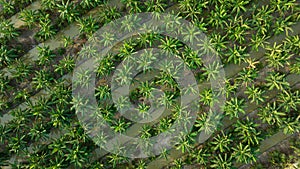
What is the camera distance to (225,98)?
7262mm

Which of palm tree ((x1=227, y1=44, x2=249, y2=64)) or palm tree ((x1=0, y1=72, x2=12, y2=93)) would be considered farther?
palm tree ((x1=0, y1=72, x2=12, y2=93))

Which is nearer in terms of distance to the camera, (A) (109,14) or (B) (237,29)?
(B) (237,29)

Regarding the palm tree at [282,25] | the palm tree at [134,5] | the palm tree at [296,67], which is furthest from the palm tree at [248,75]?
the palm tree at [134,5]

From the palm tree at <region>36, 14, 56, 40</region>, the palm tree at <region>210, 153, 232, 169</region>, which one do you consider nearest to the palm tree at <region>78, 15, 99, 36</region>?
the palm tree at <region>36, 14, 56, 40</region>

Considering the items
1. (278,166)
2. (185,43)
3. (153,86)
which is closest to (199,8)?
(185,43)

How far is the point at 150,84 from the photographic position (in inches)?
289

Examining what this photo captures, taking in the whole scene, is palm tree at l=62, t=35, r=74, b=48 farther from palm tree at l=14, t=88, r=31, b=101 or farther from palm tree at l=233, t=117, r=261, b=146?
palm tree at l=233, t=117, r=261, b=146

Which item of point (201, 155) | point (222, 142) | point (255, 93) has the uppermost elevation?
point (255, 93)

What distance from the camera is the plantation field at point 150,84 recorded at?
23.5 ft

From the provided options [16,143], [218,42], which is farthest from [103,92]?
[218,42]

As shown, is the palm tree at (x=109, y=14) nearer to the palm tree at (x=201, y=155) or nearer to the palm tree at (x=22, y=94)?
the palm tree at (x=22, y=94)

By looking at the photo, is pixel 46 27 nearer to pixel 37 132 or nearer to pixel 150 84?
pixel 37 132

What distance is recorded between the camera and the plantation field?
23.5ft

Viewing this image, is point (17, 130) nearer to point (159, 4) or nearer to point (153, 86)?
point (153, 86)
